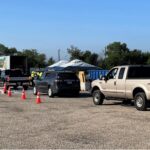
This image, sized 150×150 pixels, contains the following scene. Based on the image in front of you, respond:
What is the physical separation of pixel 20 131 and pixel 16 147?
2.49 metres

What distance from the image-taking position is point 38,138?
36.9 feet

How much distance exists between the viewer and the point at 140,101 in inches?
741

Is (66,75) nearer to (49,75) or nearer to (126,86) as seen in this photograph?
→ (49,75)

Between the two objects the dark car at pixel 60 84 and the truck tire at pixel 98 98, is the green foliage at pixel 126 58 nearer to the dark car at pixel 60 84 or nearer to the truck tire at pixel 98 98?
the dark car at pixel 60 84

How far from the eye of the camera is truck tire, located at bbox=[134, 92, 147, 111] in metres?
18.5

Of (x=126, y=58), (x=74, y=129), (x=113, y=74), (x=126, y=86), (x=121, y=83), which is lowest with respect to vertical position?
(x=74, y=129)

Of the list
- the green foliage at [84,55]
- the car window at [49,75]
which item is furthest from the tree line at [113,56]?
the car window at [49,75]

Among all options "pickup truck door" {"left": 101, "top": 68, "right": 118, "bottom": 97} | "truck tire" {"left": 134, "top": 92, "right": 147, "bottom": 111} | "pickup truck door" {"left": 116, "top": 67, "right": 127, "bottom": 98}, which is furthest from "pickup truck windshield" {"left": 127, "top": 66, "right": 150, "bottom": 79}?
"truck tire" {"left": 134, "top": 92, "right": 147, "bottom": 111}

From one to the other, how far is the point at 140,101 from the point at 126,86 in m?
1.31

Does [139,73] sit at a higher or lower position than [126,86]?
higher

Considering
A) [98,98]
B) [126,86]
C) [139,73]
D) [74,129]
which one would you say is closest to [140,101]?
[126,86]

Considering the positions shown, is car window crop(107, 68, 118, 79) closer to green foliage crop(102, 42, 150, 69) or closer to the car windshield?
the car windshield

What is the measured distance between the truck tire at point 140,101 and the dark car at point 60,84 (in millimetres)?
10004

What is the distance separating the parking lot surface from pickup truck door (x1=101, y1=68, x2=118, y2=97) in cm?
293
